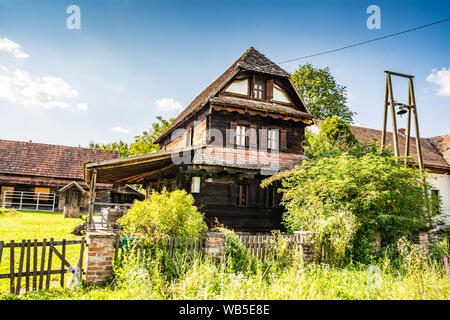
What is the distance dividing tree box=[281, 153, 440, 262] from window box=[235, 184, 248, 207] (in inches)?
140

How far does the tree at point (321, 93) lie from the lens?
2883 cm

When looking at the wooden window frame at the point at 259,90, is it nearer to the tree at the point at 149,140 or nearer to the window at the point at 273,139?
the window at the point at 273,139

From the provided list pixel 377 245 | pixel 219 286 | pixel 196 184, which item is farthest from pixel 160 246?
pixel 377 245

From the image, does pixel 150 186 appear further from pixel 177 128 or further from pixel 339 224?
pixel 339 224

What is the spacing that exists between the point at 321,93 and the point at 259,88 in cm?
1603

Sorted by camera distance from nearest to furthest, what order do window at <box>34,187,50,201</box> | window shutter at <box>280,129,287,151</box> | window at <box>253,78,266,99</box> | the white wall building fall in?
window shutter at <box>280,129,287,151</box> < window at <box>253,78,266,99</box> < the white wall building < window at <box>34,187,50,201</box>

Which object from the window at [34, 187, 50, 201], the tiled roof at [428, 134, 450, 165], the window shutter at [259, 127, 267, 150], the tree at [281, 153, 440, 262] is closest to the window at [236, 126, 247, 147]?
the window shutter at [259, 127, 267, 150]

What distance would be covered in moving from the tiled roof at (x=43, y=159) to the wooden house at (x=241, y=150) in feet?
54.2

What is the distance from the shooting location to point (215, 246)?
735 cm

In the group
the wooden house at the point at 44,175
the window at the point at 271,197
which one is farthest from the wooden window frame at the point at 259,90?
the wooden house at the point at 44,175

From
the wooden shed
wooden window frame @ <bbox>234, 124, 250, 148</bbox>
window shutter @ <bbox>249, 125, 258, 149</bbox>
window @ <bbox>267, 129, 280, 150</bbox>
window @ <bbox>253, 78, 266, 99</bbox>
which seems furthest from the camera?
the wooden shed

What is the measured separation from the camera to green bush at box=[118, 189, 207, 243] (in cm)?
707

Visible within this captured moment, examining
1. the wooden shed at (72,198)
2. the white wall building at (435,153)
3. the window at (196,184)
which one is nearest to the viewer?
the window at (196,184)

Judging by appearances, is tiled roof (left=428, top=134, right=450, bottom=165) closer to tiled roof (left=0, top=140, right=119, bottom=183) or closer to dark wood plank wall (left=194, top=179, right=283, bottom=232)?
dark wood plank wall (left=194, top=179, right=283, bottom=232)
